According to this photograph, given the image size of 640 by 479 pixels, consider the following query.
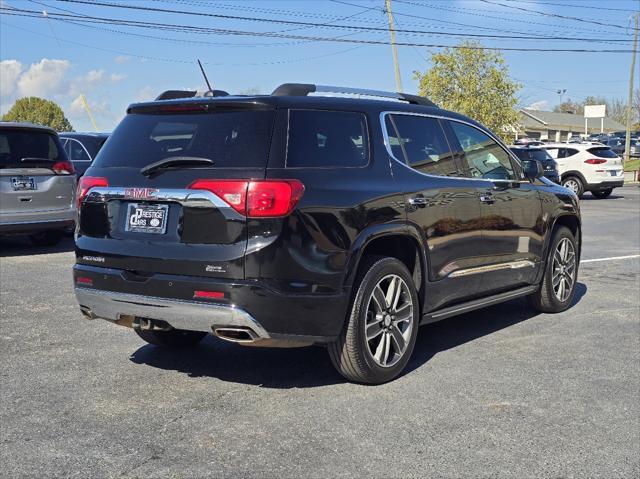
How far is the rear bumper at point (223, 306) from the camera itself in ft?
14.3

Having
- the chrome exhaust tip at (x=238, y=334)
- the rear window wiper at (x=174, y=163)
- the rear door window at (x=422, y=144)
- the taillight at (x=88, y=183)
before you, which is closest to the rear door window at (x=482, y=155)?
the rear door window at (x=422, y=144)

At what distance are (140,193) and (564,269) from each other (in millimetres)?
4410

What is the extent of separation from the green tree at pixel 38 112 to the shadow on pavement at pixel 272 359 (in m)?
99.2

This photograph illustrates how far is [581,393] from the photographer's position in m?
4.88

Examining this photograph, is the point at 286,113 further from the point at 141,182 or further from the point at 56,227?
the point at 56,227

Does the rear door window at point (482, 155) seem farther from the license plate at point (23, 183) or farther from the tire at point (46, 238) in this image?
the tire at point (46, 238)

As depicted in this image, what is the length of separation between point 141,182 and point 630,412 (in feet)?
10.4

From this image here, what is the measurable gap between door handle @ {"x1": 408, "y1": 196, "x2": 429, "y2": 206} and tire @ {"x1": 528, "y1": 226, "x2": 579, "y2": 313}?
2.26 metres

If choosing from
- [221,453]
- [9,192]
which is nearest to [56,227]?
[9,192]

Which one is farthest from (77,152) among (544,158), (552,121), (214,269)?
(552,121)

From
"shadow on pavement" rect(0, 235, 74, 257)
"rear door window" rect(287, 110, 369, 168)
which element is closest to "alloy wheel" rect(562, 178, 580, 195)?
"shadow on pavement" rect(0, 235, 74, 257)

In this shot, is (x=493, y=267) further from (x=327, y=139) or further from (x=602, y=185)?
(x=602, y=185)

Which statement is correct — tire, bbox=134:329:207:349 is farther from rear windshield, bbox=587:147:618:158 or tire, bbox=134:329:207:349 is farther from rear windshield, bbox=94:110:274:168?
rear windshield, bbox=587:147:618:158

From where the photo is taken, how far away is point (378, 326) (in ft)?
16.5
